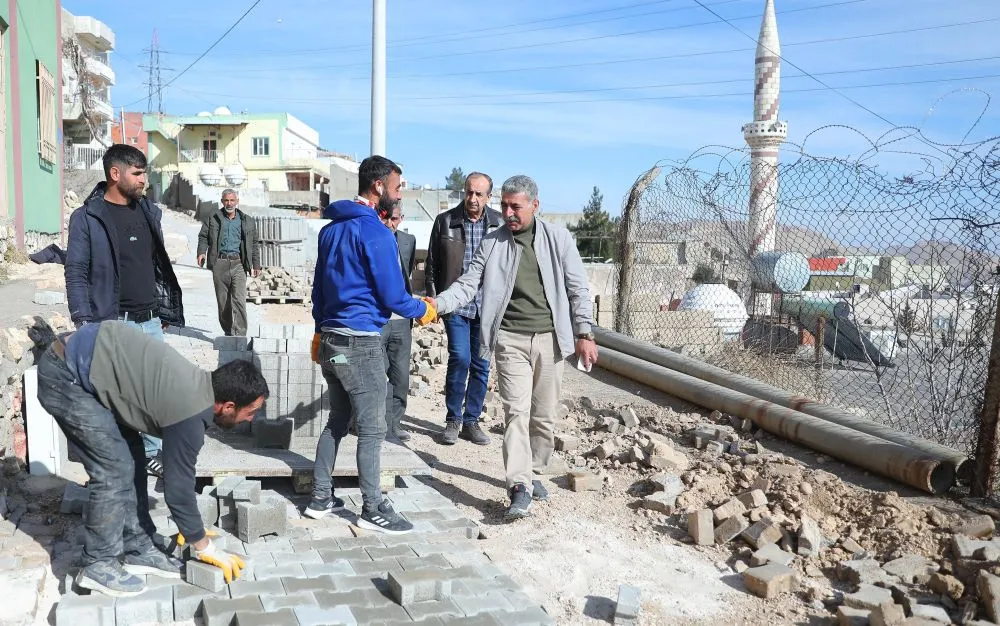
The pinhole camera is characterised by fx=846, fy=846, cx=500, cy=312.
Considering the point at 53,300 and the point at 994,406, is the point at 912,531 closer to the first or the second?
the point at 994,406

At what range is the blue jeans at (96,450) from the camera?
137 inches

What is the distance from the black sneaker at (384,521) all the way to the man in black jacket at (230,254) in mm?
5770

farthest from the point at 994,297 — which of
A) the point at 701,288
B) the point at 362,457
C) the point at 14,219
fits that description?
the point at 14,219

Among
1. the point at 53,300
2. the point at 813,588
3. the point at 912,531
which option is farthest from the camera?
the point at 53,300

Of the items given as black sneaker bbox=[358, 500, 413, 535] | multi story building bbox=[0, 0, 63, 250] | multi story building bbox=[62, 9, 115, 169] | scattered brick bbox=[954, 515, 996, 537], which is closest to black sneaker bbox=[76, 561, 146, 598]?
black sneaker bbox=[358, 500, 413, 535]

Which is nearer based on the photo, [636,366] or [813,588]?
[813,588]

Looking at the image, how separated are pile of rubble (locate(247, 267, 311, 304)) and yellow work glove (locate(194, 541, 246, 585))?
11.5m

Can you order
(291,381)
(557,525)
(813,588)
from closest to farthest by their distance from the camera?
(813,588), (557,525), (291,381)

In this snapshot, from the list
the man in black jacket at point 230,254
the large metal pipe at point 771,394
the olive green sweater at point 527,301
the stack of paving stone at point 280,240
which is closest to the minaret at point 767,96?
the stack of paving stone at point 280,240

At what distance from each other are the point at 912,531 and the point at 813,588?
845 millimetres

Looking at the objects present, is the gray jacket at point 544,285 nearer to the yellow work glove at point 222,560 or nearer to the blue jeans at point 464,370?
the blue jeans at point 464,370

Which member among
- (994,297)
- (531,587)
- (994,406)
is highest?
(994,297)

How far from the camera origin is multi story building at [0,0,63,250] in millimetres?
12250

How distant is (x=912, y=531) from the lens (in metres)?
4.38
